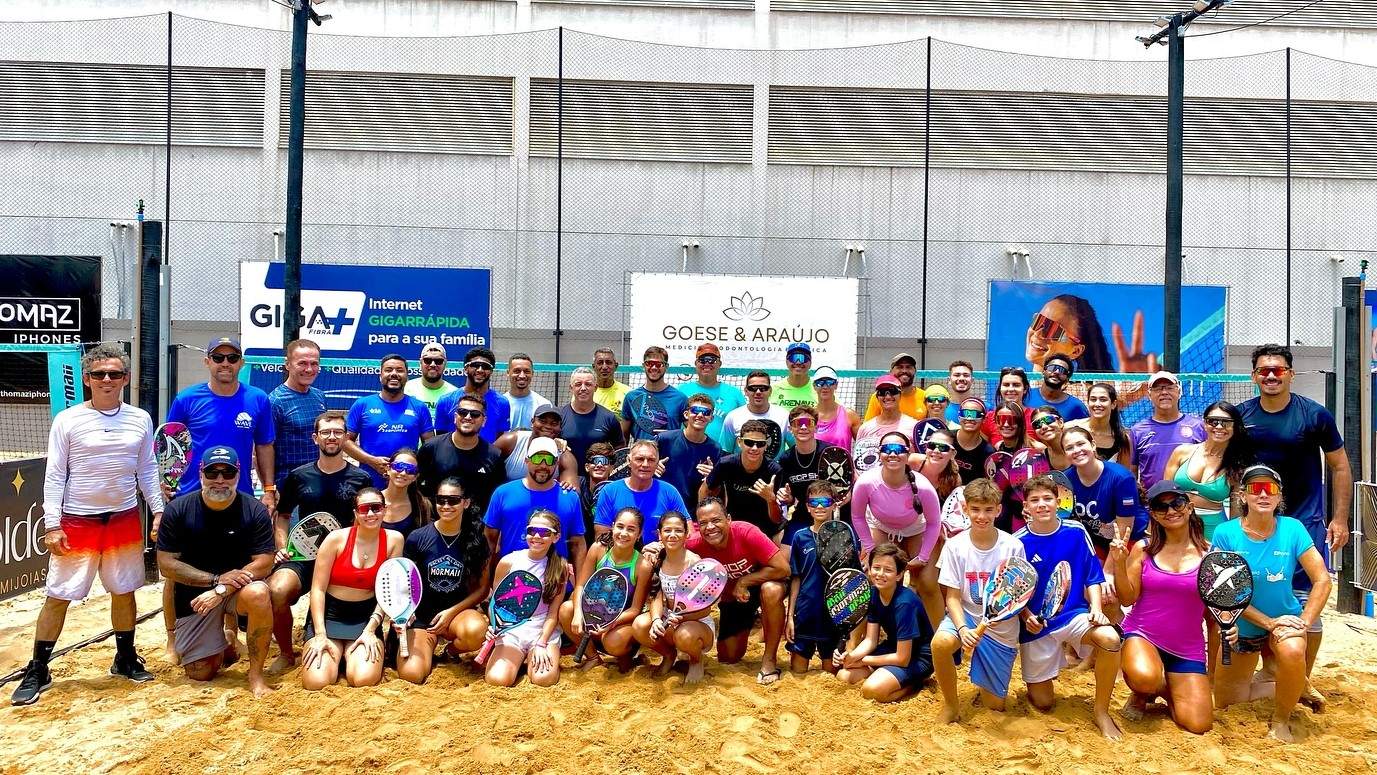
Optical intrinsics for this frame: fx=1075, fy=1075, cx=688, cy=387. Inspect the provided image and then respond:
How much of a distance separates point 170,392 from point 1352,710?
8.53 m

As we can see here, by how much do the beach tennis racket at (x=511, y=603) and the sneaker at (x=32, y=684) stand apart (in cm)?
232

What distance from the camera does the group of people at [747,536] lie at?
5.41 meters

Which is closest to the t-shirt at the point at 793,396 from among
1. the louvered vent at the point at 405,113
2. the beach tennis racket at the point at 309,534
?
the beach tennis racket at the point at 309,534

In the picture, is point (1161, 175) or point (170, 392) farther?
point (1161, 175)

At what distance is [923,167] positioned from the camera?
17.5 metres

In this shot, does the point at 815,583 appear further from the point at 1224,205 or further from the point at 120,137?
the point at 120,137

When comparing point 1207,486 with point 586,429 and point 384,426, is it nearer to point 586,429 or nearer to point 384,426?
point 586,429

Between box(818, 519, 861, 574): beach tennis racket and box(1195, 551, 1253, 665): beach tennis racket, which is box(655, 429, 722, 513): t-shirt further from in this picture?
box(1195, 551, 1253, 665): beach tennis racket

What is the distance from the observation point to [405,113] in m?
17.4

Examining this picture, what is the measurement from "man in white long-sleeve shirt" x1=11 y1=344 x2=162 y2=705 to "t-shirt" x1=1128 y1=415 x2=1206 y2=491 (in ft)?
19.2

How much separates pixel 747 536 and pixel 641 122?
12.5m

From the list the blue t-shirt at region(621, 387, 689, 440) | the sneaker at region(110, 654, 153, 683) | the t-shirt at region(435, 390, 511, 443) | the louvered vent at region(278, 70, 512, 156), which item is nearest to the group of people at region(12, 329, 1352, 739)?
the sneaker at region(110, 654, 153, 683)

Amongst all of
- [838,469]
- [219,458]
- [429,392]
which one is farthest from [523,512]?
[838,469]

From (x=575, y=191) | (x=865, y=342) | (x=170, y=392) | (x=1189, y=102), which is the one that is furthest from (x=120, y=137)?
(x=1189, y=102)
